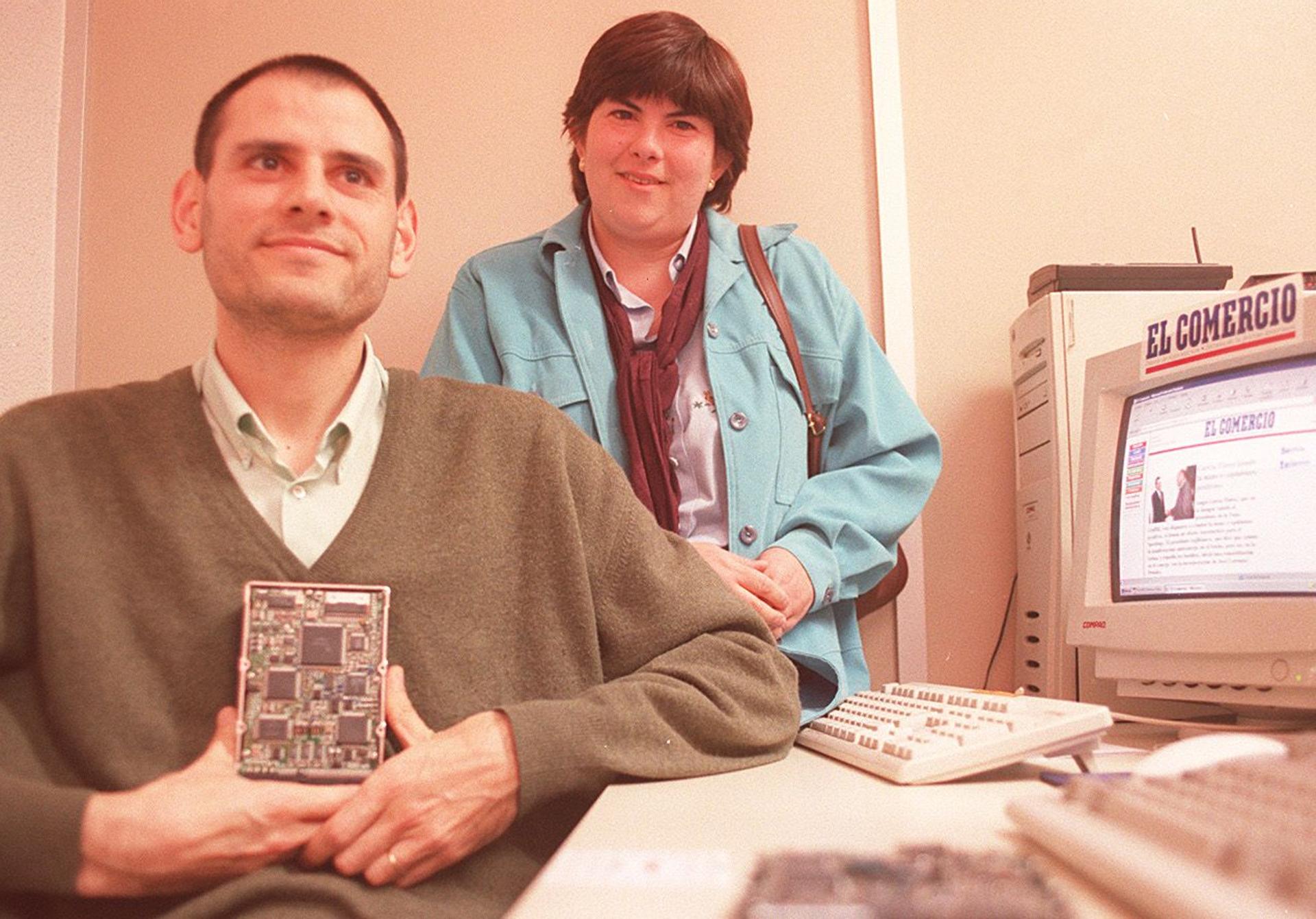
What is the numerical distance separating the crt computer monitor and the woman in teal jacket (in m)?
0.36

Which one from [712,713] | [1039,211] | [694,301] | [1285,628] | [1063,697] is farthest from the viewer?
[1039,211]

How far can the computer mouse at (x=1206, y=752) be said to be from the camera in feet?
2.84

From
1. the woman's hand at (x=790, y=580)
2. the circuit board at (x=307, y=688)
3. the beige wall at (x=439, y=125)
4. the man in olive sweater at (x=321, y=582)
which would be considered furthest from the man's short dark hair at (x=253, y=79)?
the beige wall at (x=439, y=125)

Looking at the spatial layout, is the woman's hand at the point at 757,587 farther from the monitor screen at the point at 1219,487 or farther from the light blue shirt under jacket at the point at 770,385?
the monitor screen at the point at 1219,487

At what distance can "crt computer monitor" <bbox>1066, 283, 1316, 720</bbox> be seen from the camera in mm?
1338

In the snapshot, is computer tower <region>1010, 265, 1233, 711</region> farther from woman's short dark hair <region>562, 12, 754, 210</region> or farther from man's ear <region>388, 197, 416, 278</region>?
man's ear <region>388, 197, 416, 278</region>

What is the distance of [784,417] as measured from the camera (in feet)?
6.22

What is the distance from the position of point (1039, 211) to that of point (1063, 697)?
997mm

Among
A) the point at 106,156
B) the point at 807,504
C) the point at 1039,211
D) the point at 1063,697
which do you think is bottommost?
the point at 1063,697

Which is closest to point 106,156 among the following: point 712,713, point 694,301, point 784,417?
point 694,301

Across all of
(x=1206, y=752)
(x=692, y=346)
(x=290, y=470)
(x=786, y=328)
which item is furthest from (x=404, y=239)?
(x=1206, y=752)

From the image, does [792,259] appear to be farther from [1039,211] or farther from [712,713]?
[712,713]

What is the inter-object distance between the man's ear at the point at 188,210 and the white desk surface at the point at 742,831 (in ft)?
2.75

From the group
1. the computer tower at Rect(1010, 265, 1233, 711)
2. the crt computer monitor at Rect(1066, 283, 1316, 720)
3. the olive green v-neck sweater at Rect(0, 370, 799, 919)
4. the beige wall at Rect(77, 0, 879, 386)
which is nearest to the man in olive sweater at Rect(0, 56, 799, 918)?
the olive green v-neck sweater at Rect(0, 370, 799, 919)
